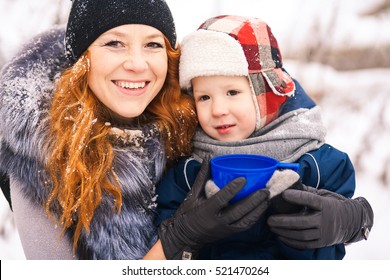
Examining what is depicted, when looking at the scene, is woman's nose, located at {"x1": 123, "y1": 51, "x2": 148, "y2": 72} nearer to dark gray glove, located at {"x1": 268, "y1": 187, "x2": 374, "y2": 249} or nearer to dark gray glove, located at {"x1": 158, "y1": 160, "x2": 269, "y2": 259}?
dark gray glove, located at {"x1": 158, "y1": 160, "x2": 269, "y2": 259}

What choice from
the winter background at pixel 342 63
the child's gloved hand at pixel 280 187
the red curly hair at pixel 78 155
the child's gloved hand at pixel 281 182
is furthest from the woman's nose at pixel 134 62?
the winter background at pixel 342 63

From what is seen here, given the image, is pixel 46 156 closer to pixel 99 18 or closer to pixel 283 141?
pixel 99 18

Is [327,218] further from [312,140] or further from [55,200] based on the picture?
[55,200]

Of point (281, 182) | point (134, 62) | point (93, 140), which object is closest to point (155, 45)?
point (134, 62)

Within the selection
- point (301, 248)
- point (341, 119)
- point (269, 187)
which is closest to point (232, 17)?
point (269, 187)

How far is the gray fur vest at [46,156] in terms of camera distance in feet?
4.31

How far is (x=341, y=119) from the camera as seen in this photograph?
2.05 metres

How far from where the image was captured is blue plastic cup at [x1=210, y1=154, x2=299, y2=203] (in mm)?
1144

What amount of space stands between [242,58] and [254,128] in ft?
0.69

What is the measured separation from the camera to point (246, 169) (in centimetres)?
114

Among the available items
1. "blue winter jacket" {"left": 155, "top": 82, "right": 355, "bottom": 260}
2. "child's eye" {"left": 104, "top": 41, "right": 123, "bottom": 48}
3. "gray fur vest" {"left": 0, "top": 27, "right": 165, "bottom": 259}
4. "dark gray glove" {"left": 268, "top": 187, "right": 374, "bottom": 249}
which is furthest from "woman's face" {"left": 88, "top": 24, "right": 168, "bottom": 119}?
"dark gray glove" {"left": 268, "top": 187, "right": 374, "bottom": 249}

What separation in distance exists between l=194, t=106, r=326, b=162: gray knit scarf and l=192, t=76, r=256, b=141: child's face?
0.11ft

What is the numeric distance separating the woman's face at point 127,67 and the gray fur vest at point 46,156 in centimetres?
10

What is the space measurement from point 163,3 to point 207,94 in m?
0.29
